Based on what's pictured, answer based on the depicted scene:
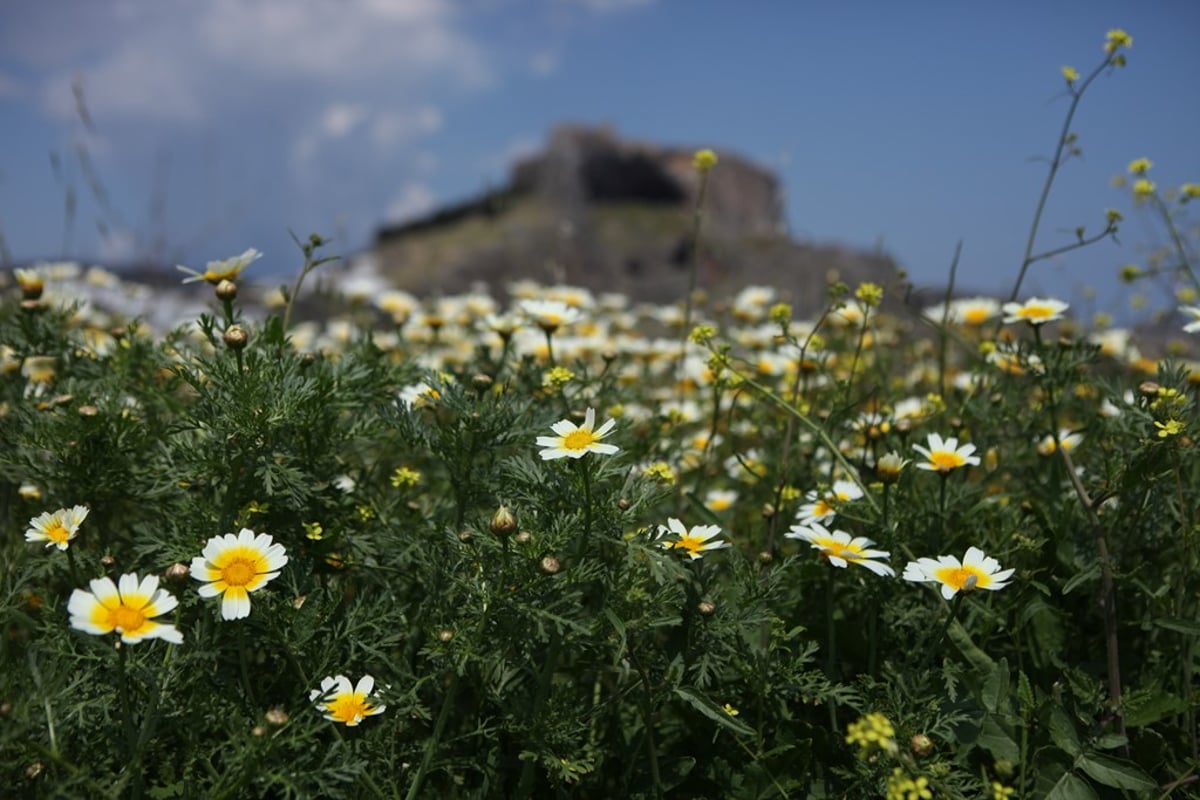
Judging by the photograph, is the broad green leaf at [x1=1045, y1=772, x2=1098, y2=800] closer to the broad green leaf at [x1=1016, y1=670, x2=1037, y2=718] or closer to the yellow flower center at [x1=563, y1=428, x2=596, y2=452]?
the broad green leaf at [x1=1016, y1=670, x2=1037, y2=718]

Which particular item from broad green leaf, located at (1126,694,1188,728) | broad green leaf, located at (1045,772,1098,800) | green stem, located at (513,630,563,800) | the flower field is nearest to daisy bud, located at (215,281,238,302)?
the flower field

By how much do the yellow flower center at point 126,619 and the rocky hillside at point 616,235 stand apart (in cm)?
242

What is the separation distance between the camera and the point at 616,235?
28.3 meters

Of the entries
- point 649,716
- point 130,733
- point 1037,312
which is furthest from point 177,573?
point 1037,312

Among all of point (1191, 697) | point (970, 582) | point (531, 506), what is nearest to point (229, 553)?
point (531, 506)

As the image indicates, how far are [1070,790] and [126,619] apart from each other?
1531 mm

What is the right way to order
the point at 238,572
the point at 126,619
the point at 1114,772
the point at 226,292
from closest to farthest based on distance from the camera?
the point at 126,619 < the point at 238,572 < the point at 1114,772 < the point at 226,292

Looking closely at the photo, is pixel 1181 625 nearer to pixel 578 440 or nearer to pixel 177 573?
pixel 578 440

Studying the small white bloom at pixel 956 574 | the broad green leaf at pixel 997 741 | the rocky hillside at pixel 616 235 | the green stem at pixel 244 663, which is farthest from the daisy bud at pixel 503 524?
the rocky hillside at pixel 616 235

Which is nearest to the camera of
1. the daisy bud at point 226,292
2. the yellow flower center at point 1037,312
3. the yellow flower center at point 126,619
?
the yellow flower center at point 126,619

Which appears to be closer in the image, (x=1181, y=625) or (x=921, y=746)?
(x=921, y=746)

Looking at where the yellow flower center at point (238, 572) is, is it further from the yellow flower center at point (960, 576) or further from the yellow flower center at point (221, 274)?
the yellow flower center at point (960, 576)

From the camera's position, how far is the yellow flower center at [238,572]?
1.37 meters

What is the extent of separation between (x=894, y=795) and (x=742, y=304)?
2.91m
